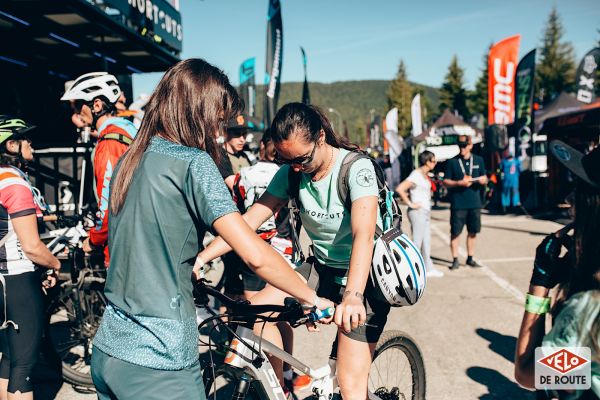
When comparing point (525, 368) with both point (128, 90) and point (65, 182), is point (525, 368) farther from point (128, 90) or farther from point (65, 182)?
point (128, 90)

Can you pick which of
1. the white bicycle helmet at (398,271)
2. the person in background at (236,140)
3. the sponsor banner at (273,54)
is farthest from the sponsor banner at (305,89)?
the white bicycle helmet at (398,271)

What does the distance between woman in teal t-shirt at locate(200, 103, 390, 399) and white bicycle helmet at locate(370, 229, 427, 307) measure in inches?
3.9

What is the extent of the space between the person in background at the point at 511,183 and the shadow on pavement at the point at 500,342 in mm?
11018

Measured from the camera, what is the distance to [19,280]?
306 centimetres

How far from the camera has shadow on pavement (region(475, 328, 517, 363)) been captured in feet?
15.4

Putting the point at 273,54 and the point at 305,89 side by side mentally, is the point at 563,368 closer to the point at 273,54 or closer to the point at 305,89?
the point at 273,54

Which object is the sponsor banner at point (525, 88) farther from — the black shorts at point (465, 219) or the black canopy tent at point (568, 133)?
the black shorts at point (465, 219)

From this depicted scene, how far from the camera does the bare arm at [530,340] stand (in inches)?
65.9

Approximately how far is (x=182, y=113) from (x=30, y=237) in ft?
5.60

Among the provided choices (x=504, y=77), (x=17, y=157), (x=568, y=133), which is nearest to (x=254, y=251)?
(x=17, y=157)

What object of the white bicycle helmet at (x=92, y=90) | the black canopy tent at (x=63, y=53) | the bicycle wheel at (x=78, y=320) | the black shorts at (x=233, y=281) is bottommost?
the bicycle wheel at (x=78, y=320)

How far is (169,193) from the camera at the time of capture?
167 centimetres

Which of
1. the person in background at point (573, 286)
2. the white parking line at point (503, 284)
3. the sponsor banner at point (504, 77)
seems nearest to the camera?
the person in background at point (573, 286)

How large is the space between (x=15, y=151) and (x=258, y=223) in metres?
1.89
